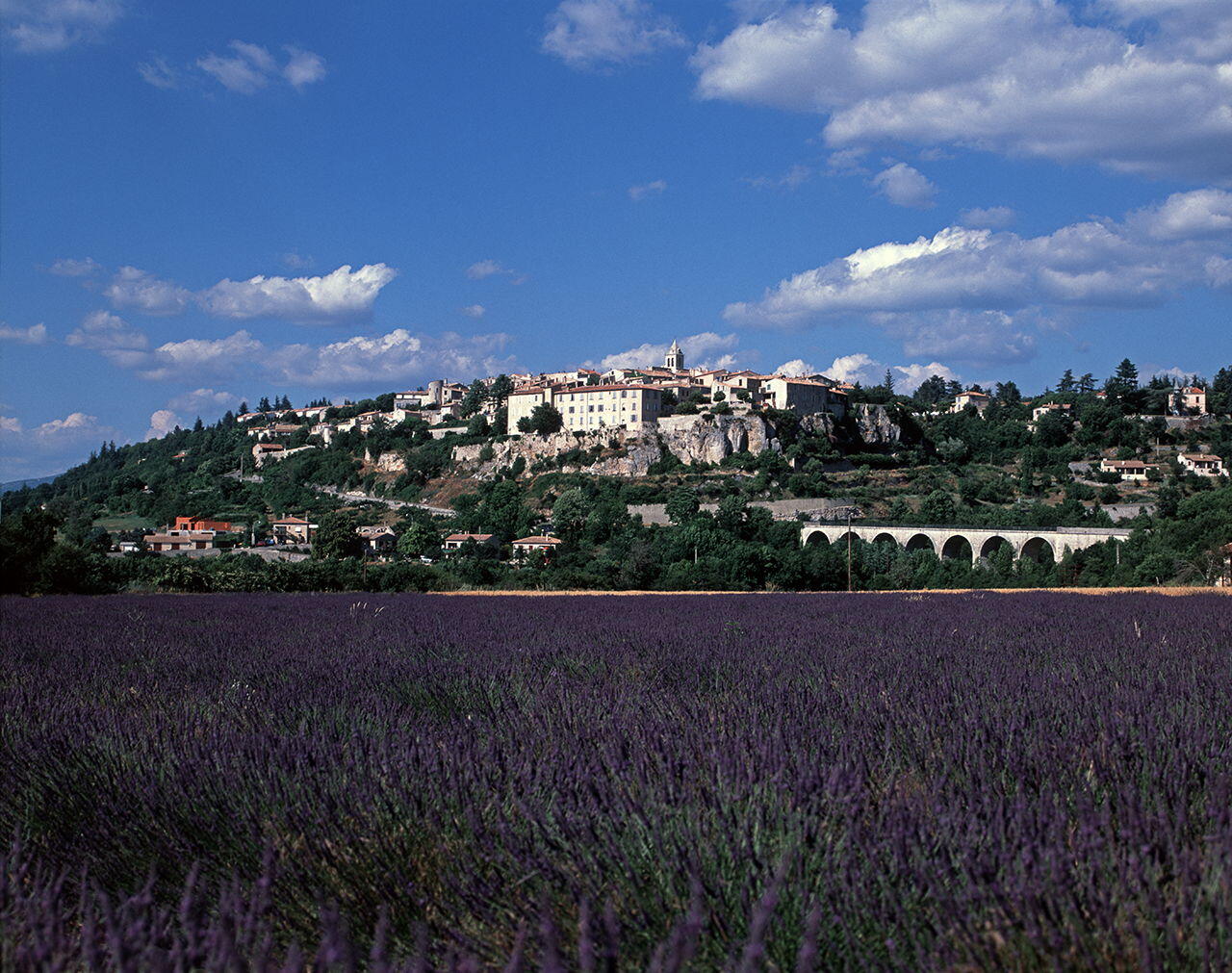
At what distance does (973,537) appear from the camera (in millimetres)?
51594

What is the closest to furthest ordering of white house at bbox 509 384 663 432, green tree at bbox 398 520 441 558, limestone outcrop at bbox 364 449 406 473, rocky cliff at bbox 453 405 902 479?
green tree at bbox 398 520 441 558 → rocky cliff at bbox 453 405 902 479 → white house at bbox 509 384 663 432 → limestone outcrop at bbox 364 449 406 473

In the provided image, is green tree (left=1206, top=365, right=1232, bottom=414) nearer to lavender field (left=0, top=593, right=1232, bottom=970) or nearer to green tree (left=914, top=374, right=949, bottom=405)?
green tree (left=914, top=374, right=949, bottom=405)

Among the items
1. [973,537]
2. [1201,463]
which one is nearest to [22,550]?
[973,537]

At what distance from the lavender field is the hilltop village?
18.7 meters

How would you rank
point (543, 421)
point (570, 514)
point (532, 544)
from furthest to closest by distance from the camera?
point (543, 421) → point (570, 514) → point (532, 544)

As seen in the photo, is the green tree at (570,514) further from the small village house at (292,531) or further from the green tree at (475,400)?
the green tree at (475,400)

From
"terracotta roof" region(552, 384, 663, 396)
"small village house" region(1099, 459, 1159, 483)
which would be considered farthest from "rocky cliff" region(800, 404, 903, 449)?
"small village house" region(1099, 459, 1159, 483)

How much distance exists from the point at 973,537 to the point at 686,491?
17.7 metres

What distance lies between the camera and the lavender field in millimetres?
1539

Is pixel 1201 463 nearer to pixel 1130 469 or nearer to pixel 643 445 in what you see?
pixel 1130 469

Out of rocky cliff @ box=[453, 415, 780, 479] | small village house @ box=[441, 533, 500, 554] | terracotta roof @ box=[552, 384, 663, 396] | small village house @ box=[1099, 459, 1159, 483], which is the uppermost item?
terracotta roof @ box=[552, 384, 663, 396]

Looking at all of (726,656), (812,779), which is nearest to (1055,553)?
(726,656)

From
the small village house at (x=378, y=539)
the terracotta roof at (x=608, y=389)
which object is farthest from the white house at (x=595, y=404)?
the small village house at (x=378, y=539)

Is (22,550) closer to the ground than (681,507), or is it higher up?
closer to the ground
